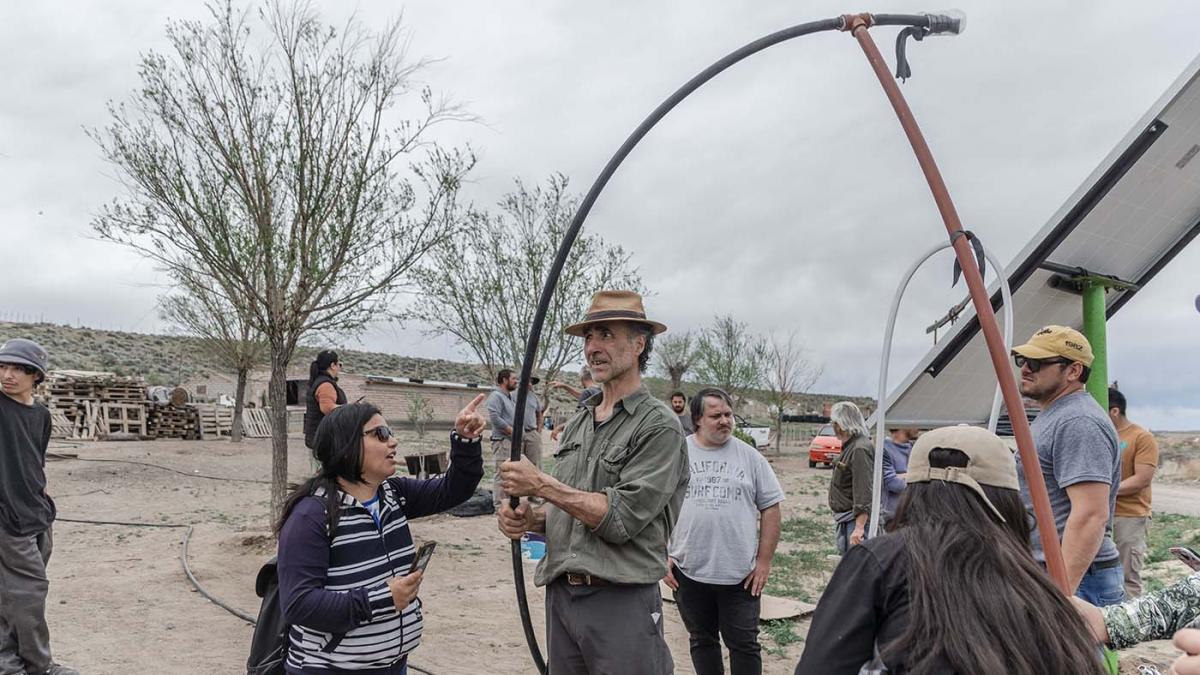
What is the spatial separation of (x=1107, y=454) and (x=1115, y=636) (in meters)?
0.97

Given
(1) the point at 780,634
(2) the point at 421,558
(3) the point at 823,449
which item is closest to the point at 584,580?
(2) the point at 421,558

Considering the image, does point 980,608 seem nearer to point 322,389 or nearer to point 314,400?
point 322,389

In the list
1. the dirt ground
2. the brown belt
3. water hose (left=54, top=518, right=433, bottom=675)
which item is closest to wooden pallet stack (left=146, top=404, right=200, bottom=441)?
the dirt ground

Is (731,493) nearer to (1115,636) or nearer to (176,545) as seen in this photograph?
(1115,636)

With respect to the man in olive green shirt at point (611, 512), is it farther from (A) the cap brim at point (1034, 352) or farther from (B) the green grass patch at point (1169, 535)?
(B) the green grass patch at point (1169, 535)

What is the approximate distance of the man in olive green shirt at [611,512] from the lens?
114 inches

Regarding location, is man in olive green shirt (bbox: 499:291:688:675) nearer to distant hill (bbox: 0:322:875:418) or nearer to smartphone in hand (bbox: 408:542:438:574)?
smartphone in hand (bbox: 408:542:438:574)

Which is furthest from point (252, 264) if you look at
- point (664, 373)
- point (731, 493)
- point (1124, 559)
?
point (664, 373)

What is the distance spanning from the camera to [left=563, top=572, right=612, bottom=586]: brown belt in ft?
9.70

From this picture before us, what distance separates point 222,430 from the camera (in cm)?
2773

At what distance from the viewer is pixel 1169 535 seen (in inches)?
470

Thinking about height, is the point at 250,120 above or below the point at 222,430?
above

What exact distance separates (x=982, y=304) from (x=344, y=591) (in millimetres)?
2478

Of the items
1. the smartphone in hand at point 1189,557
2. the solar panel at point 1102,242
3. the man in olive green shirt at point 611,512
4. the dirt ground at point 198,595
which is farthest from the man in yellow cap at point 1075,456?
the dirt ground at point 198,595
